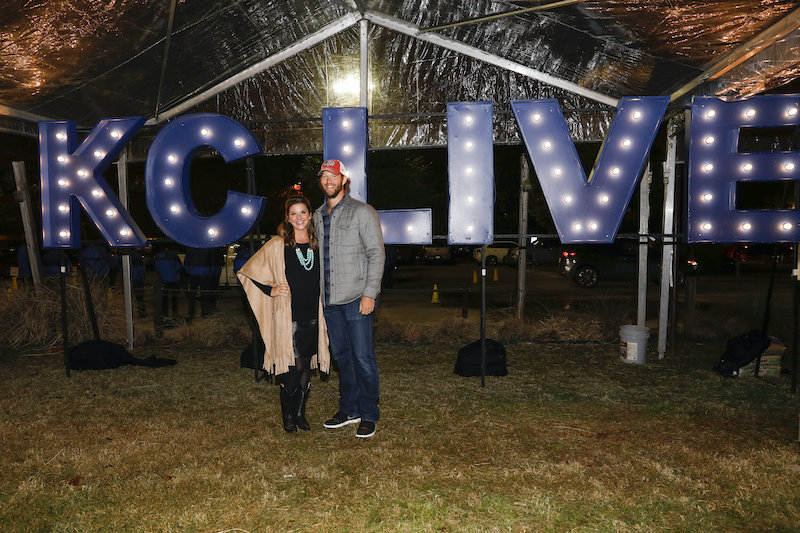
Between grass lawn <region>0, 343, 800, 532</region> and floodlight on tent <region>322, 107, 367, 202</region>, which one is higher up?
floodlight on tent <region>322, 107, 367, 202</region>

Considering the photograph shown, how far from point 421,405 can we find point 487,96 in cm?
492

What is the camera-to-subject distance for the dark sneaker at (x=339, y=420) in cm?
495

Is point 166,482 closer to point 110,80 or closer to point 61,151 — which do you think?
point 61,151

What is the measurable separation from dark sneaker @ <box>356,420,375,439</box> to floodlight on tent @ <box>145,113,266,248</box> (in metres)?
2.48

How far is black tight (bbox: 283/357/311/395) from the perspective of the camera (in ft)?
15.5

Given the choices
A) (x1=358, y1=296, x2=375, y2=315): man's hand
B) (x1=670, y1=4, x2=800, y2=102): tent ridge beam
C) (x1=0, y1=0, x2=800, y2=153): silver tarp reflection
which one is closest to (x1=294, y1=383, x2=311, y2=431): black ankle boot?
(x1=358, y1=296, x2=375, y2=315): man's hand

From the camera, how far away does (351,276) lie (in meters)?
4.62

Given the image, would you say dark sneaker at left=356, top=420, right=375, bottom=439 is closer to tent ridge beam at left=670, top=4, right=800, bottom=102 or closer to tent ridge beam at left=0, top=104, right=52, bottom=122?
tent ridge beam at left=670, top=4, right=800, bottom=102

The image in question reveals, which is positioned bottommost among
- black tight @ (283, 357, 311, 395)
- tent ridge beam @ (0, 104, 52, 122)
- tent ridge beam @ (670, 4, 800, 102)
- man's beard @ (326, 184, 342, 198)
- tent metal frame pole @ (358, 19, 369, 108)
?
black tight @ (283, 357, 311, 395)

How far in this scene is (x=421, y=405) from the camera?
5.63m

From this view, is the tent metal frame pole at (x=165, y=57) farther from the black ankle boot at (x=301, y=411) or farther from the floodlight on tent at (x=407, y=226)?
the black ankle boot at (x=301, y=411)

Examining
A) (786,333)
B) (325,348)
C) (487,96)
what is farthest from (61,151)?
(786,333)

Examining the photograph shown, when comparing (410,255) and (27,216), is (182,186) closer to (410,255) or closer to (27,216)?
(27,216)

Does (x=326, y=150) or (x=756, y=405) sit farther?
(x=326, y=150)
